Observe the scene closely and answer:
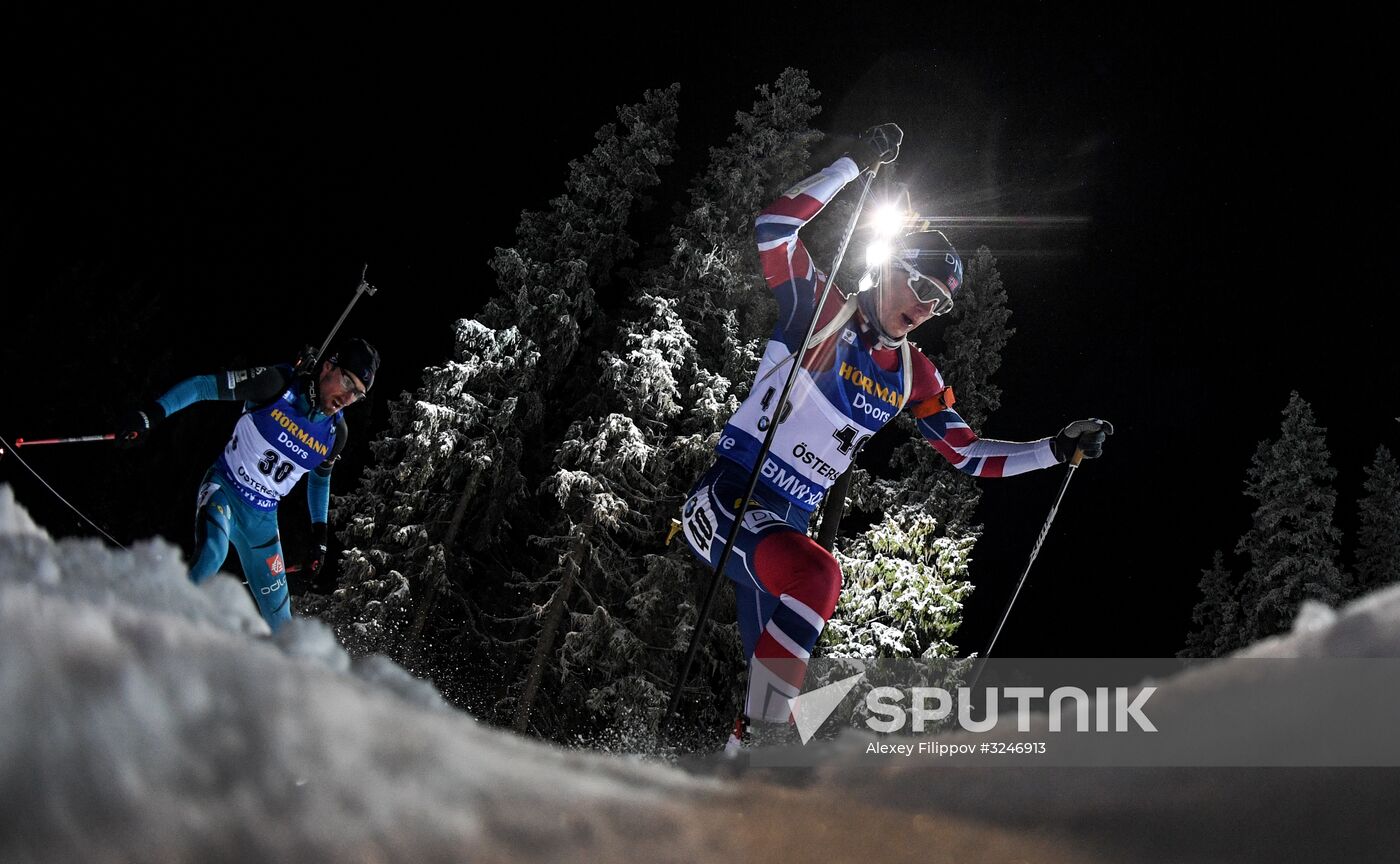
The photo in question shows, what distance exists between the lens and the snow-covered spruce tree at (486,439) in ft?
50.6

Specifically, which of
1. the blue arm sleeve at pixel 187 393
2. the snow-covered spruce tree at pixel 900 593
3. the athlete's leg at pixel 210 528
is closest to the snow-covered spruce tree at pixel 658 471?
the snow-covered spruce tree at pixel 900 593

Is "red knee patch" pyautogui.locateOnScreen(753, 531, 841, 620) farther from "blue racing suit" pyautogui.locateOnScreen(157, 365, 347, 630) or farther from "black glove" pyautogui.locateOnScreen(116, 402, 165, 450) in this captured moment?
"black glove" pyautogui.locateOnScreen(116, 402, 165, 450)

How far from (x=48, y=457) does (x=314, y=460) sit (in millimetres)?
19271

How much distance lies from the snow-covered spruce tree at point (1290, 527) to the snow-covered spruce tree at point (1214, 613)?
10.2ft

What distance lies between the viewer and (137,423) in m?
6.32

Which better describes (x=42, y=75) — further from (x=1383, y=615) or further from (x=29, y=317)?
(x=1383, y=615)

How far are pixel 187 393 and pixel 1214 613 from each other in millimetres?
29865

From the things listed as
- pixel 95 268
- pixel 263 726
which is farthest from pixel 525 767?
pixel 95 268

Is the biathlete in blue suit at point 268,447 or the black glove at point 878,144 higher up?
the black glove at point 878,144

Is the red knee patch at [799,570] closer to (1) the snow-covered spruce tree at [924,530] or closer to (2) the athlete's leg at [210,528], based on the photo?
(2) the athlete's leg at [210,528]

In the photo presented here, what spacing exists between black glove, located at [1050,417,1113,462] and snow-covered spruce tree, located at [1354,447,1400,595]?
23.9 meters

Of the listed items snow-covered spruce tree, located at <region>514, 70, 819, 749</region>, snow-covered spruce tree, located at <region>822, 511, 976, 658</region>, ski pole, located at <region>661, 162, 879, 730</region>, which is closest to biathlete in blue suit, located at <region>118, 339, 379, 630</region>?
ski pole, located at <region>661, 162, 879, 730</region>

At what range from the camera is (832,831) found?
68 centimetres

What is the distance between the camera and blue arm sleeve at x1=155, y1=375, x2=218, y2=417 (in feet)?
21.7
